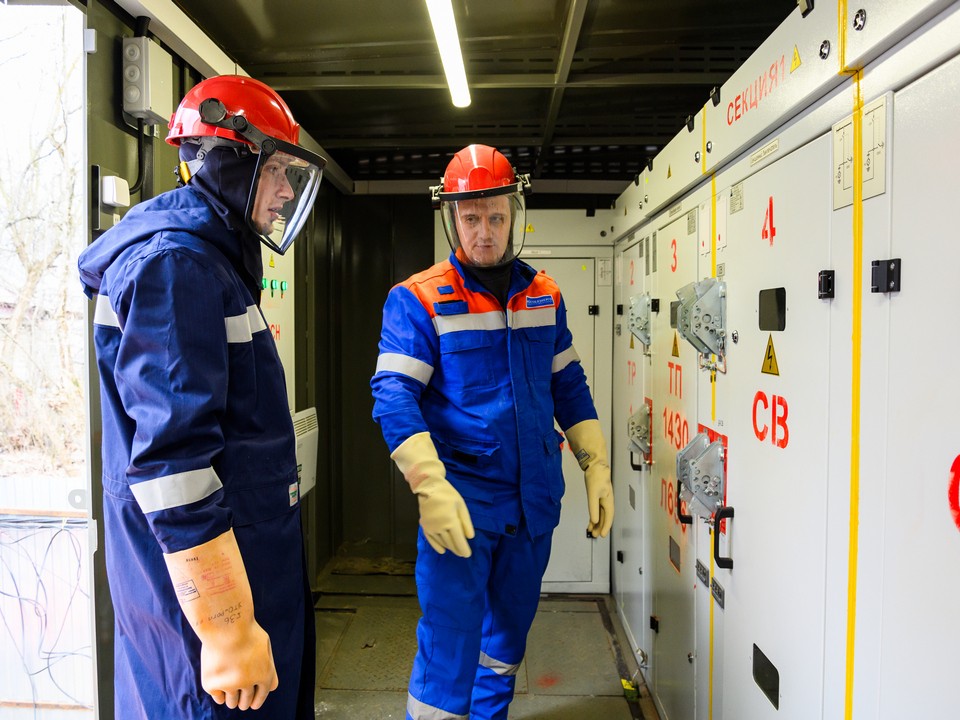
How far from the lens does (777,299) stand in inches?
62.9

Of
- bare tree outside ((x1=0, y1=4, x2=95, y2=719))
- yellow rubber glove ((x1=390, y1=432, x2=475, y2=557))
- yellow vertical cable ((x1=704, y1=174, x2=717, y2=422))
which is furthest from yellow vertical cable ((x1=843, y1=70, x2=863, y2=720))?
bare tree outside ((x1=0, y1=4, x2=95, y2=719))

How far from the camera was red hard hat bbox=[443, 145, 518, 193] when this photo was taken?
220 cm

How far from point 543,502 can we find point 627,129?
8.67ft

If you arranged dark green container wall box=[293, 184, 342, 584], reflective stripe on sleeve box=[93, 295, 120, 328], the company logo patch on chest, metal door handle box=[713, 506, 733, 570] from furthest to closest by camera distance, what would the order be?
dark green container wall box=[293, 184, 342, 584]
the company logo patch on chest
metal door handle box=[713, 506, 733, 570]
reflective stripe on sleeve box=[93, 295, 120, 328]

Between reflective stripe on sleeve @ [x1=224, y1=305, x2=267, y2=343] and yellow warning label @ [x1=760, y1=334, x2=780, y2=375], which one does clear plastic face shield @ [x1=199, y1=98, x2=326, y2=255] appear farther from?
yellow warning label @ [x1=760, y1=334, x2=780, y2=375]

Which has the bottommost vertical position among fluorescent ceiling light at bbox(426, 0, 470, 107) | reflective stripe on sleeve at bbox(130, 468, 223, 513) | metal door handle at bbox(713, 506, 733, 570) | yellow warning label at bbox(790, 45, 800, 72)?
metal door handle at bbox(713, 506, 733, 570)

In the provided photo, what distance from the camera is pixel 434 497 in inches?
78.2

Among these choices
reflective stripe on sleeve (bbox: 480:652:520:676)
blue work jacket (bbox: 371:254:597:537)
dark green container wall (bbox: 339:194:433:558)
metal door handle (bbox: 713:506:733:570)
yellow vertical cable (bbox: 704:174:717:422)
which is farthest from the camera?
dark green container wall (bbox: 339:194:433:558)

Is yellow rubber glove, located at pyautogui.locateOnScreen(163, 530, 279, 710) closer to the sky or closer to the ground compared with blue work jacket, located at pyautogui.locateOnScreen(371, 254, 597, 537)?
closer to the ground

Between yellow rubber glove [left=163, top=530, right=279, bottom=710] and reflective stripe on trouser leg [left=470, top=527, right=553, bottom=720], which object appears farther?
reflective stripe on trouser leg [left=470, top=527, right=553, bottom=720]

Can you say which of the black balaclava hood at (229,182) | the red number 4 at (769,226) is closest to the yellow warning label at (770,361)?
the red number 4 at (769,226)

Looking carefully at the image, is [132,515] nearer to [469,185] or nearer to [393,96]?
[469,185]

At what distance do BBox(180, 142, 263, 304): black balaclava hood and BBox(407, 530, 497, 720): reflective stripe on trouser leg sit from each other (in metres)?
1.22

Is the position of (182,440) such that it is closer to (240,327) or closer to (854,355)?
(240,327)
